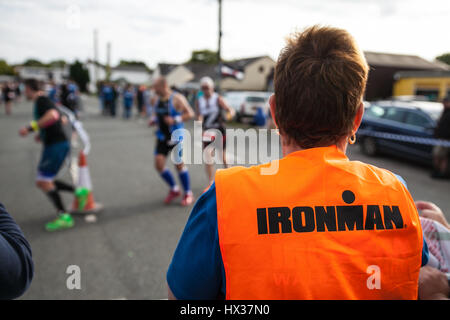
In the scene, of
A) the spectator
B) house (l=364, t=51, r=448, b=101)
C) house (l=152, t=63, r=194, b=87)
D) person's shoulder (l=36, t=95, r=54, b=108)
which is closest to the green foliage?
house (l=152, t=63, r=194, b=87)

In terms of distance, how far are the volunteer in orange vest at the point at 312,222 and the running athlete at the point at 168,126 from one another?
4.48 m

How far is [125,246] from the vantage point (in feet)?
13.3

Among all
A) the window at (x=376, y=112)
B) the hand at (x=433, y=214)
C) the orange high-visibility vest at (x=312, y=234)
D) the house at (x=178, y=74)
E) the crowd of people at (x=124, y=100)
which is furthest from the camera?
the house at (x=178, y=74)

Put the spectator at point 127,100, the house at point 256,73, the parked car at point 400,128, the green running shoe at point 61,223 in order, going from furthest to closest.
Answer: the house at point 256,73
the spectator at point 127,100
the parked car at point 400,128
the green running shoe at point 61,223

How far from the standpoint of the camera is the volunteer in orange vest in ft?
3.05

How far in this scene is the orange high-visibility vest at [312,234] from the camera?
0.93 metres

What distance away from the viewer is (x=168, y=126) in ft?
17.9

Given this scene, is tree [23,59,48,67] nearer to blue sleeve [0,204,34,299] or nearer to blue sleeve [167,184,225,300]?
blue sleeve [0,204,34,299]

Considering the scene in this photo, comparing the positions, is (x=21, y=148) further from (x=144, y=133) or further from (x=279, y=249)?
(x=279, y=249)

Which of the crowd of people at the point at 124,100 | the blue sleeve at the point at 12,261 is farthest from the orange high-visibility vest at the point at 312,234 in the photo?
the crowd of people at the point at 124,100

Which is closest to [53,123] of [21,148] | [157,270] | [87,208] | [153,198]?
[87,208]

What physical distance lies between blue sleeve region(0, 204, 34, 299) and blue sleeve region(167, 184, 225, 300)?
1.47 feet

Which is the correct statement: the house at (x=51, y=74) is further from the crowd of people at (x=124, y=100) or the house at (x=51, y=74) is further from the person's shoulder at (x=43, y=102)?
the person's shoulder at (x=43, y=102)

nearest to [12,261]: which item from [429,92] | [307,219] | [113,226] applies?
[307,219]
